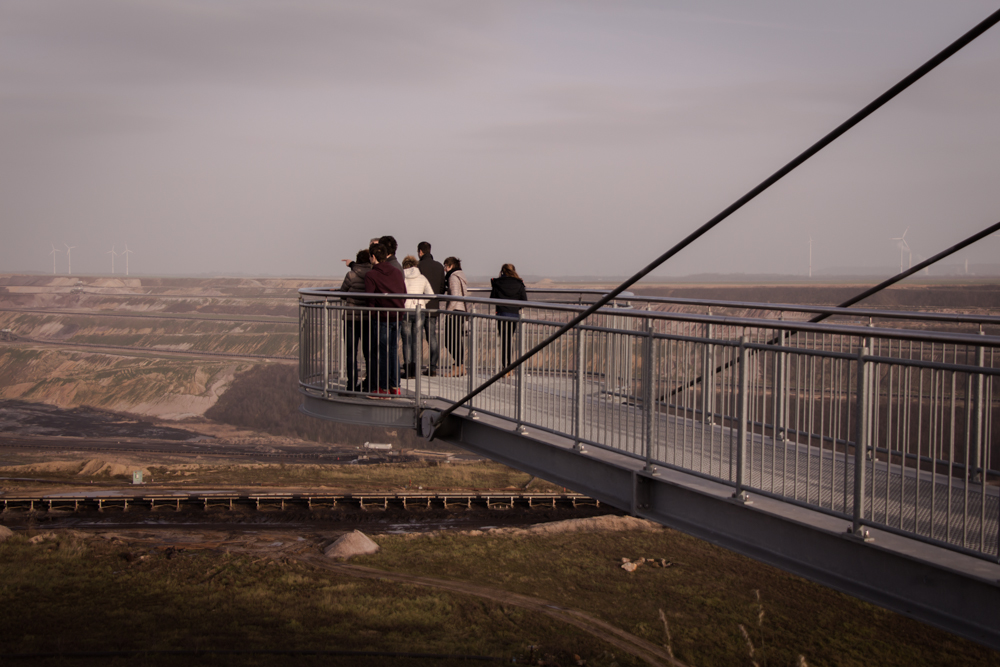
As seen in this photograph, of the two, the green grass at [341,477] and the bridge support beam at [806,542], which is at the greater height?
the bridge support beam at [806,542]

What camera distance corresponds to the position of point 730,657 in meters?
20.8

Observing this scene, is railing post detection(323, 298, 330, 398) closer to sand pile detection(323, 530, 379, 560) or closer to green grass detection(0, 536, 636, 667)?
green grass detection(0, 536, 636, 667)

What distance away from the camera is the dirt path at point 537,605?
840 inches

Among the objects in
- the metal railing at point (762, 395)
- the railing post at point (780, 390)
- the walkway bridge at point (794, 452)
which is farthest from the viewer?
the railing post at point (780, 390)

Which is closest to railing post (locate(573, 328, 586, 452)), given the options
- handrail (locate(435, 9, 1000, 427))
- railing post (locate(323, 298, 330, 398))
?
handrail (locate(435, 9, 1000, 427))

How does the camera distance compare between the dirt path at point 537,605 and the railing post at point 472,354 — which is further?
the dirt path at point 537,605

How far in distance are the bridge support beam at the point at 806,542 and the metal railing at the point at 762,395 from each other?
138 millimetres

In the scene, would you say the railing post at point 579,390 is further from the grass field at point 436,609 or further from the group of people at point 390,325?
the grass field at point 436,609

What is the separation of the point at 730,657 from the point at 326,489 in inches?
1300

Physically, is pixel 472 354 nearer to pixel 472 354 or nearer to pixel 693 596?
pixel 472 354

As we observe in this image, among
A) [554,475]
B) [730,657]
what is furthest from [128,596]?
[554,475]

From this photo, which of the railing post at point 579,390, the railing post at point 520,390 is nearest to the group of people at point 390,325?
the railing post at point 520,390

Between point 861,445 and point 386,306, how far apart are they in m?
7.26

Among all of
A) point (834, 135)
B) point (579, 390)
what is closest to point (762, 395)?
point (579, 390)
